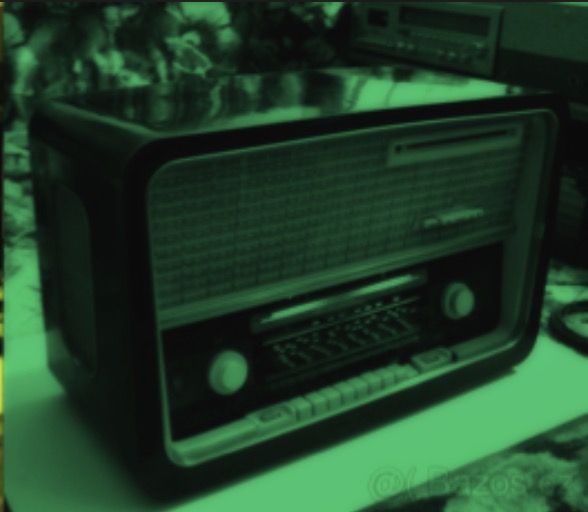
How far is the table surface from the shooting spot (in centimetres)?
64

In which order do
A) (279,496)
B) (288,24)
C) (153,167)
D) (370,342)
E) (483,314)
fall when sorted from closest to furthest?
(153,167)
(279,496)
(370,342)
(483,314)
(288,24)

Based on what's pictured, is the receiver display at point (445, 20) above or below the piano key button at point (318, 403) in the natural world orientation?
above

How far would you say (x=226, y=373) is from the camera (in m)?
0.64

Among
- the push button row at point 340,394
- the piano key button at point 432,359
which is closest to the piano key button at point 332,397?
the push button row at point 340,394

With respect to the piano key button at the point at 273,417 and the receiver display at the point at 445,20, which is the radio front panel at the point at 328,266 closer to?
the piano key button at the point at 273,417

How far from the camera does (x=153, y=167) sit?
539 mm

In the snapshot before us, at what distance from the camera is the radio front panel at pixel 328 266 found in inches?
24.4

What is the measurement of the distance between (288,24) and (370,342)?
0.61m

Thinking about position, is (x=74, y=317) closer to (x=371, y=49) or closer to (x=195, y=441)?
(x=195, y=441)

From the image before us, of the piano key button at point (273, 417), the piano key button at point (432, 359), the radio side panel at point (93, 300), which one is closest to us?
the radio side panel at point (93, 300)

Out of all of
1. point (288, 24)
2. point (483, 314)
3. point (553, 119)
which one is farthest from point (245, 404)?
point (288, 24)

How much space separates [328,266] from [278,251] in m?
0.06

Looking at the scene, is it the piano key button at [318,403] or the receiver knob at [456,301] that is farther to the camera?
the receiver knob at [456,301]

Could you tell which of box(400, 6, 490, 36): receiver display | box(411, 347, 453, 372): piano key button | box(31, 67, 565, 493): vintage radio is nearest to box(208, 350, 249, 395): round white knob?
box(31, 67, 565, 493): vintage radio
